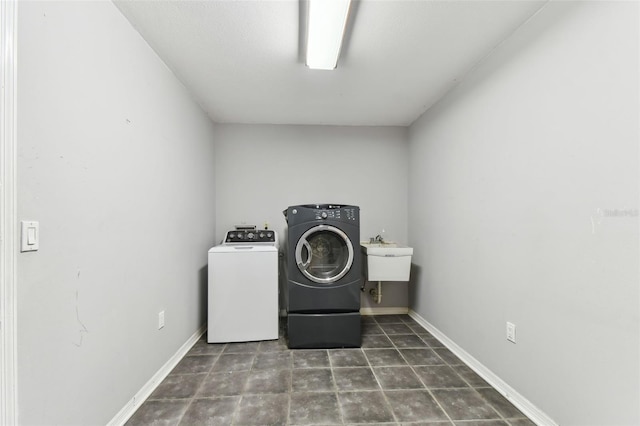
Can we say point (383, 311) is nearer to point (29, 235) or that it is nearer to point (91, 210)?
point (91, 210)

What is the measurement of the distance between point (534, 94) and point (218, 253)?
8.12ft

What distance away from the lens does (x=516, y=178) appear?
5.37 feet

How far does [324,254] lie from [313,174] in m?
1.10

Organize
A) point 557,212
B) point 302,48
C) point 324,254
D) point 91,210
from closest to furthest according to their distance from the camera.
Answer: point 91,210 < point 557,212 < point 302,48 < point 324,254

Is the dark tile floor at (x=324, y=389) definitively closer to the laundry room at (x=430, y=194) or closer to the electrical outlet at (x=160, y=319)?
the laundry room at (x=430, y=194)

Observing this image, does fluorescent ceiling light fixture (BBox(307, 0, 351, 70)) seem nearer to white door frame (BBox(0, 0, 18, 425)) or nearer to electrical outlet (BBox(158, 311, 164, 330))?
white door frame (BBox(0, 0, 18, 425))

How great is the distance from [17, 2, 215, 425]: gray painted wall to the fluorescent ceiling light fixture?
1.01 metres

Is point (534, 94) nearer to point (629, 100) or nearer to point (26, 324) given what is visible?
point (629, 100)

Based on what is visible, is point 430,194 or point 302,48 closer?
point 302,48

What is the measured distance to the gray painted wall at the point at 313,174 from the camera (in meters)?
3.26

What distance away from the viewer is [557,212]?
1383 millimetres

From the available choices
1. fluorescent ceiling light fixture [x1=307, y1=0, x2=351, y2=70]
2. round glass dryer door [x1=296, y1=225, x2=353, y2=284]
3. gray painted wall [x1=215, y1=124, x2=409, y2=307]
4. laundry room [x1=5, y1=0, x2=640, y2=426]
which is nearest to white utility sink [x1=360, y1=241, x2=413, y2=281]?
laundry room [x1=5, y1=0, x2=640, y2=426]

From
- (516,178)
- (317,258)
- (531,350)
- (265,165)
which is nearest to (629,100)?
(516,178)

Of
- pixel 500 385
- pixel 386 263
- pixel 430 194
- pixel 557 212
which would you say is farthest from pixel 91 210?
pixel 430 194
